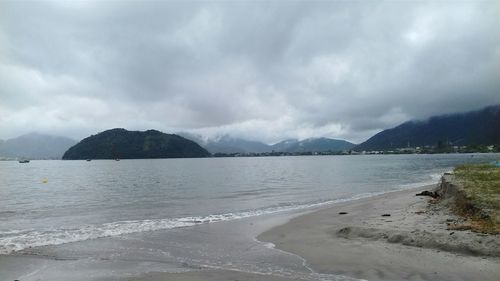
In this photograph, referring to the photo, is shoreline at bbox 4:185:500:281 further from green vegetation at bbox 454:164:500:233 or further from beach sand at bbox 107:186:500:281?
green vegetation at bbox 454:164:500:233

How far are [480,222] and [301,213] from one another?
13870 millimetres

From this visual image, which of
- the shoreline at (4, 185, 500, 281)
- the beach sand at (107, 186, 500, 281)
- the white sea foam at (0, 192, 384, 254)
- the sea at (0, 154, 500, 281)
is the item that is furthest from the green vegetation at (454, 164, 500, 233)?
the white sea foam at (0, 192, 384, 254)

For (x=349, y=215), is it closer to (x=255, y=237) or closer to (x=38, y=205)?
(x=255, y=237)

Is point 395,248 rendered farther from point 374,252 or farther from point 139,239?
point 139,239

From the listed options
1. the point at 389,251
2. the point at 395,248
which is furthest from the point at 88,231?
the point at 395,248

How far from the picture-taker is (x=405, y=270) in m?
12.1

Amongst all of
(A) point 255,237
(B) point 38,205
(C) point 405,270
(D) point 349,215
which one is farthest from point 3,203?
(C) point 405,270

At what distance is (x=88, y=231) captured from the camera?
22.2 meters

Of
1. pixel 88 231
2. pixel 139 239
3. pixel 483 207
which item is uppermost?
pixel 483 207

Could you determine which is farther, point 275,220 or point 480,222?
point 275,220

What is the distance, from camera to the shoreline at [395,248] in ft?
39.1

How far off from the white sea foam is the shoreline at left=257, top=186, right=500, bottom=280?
250 inches

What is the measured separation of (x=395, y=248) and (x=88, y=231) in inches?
666

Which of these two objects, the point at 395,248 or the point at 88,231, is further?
the point at 88,231
